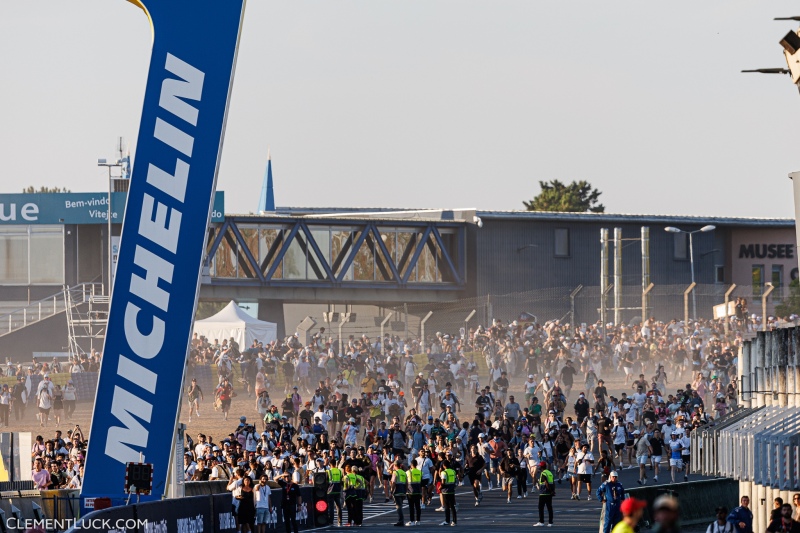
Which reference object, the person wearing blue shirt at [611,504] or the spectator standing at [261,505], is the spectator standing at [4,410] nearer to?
the spectator standing at [261,505]

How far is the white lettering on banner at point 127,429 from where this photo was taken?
21.3m

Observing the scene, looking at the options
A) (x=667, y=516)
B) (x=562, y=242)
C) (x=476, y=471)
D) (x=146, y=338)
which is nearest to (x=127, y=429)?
(x=146, y=338)

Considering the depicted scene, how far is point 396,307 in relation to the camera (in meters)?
73.1

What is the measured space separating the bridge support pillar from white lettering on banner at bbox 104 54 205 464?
51212 mm

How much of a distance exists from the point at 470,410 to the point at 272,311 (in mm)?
27261

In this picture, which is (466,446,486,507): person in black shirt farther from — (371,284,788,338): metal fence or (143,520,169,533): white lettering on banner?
(371,284,788,338): metal fence

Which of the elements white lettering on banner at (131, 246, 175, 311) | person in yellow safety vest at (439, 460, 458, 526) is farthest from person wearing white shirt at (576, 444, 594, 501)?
white lettering on banner at (131, 246, 175, 311)

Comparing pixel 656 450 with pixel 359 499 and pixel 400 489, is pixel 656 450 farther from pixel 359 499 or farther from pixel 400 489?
pixel 359 499

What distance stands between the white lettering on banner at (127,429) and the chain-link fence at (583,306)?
35.6 m

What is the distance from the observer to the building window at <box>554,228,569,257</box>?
72938mm

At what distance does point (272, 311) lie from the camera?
73250 millimetres

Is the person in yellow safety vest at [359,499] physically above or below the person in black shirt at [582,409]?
below

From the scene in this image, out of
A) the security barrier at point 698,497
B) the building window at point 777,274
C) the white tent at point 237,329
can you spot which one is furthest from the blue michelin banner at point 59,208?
the security barrier at point 698,497

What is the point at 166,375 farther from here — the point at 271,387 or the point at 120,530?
the point at 271,387
